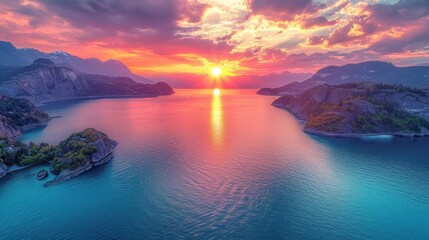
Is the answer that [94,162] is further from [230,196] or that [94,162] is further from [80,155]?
[230,196]

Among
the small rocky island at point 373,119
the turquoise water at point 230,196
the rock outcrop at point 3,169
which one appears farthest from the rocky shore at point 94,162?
the small rocky island at point 373,119

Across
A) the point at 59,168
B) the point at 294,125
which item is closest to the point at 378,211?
the point at 59,168

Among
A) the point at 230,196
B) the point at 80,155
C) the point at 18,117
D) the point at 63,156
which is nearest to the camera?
the point at 230,196

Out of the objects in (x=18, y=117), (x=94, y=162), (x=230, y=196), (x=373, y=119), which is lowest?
(x=230, y=196)

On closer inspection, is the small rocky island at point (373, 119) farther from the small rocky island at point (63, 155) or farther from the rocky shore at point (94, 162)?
the small rocky island at point (63, 155)

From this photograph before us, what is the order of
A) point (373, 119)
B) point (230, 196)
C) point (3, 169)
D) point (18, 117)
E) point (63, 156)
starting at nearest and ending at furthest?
point (230, 196) → point (3, 169) → point (63, 156) → point (373, 119) → point (18, 117)

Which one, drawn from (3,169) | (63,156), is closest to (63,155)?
(63,156)

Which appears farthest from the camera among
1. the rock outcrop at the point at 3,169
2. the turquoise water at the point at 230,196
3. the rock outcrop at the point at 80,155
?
the rock outcrop at the point at 3,169

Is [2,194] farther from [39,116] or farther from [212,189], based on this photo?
[39,116]
